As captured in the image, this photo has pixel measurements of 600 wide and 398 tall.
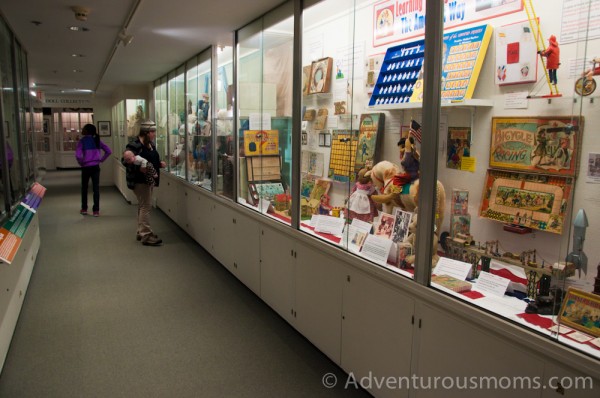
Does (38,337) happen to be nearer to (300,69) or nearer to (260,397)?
(260,397)

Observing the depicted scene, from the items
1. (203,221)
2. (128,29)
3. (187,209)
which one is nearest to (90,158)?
(187,209)

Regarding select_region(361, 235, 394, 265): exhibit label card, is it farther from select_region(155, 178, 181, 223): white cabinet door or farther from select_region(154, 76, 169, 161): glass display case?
select_region(154, 76, 169, 161): glass display case

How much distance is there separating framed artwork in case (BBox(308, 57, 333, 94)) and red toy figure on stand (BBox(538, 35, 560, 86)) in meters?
1.67

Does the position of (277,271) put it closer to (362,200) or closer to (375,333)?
(362,200)

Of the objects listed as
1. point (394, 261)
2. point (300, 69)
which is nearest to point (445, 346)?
point (394, 261)

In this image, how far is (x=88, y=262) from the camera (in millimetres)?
5688

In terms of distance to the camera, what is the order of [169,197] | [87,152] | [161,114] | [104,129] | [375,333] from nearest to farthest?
→ 1. [375,333]
2. [169,197]
3. [87,152]
4. [161,114]
5. [104,129]

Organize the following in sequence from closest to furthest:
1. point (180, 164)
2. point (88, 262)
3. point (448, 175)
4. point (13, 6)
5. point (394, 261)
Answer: point (448, 175), point (394, 261), point (13, 6), point (88, 262), point (180, 164)

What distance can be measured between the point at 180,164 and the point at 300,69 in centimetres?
454

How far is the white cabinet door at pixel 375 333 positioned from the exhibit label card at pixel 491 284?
340 millimetres

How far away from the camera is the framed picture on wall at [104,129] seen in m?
14.6

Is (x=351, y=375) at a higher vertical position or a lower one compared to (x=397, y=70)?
lower

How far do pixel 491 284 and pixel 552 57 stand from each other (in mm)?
1050

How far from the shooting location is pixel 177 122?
7711 mm
